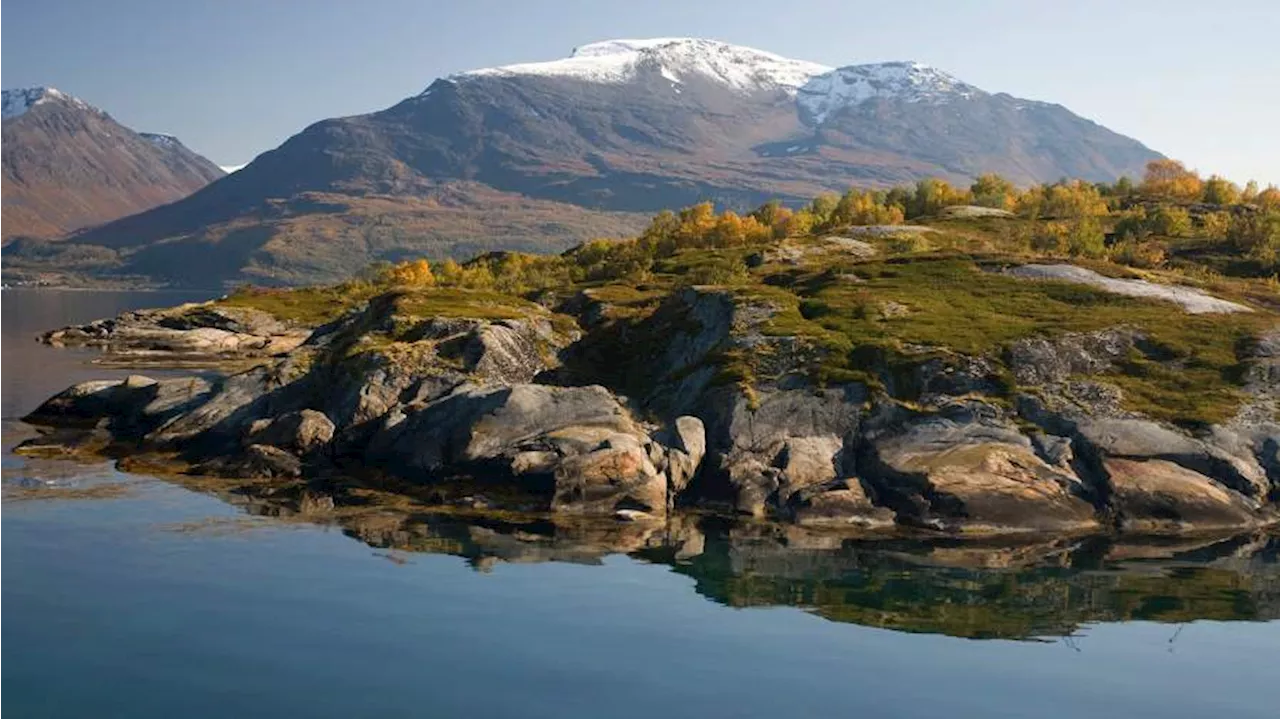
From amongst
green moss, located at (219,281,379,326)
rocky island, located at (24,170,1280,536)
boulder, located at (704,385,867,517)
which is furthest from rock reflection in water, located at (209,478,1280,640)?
green moss, located at (219,281,379,326)

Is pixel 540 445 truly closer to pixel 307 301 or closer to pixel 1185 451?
pixel 1185 451

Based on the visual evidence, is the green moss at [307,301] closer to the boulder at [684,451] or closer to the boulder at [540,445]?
the boulder at [540,445]

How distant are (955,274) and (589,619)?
44.8m

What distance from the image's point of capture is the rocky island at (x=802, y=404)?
1839 inches

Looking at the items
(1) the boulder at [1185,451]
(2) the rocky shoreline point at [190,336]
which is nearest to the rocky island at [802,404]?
(1) the boulder at [1185,451]

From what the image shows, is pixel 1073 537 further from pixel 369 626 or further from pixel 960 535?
pixel 369 626

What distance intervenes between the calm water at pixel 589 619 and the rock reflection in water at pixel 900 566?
0.14 meters

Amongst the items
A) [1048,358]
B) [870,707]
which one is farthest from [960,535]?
[870,707]

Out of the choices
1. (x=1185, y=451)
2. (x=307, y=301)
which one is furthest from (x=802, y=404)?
(x=307, y=301)

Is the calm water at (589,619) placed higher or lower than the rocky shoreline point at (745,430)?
lower

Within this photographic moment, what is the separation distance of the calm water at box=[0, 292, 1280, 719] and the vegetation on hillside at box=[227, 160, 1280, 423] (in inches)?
537

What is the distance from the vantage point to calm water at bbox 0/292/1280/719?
26484 mm

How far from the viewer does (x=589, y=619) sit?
105ft

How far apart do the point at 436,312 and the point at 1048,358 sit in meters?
35.2
